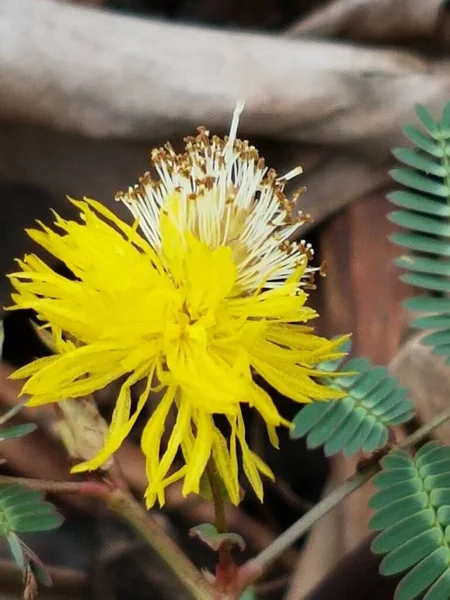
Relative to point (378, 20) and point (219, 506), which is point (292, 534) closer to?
point (219, 506)

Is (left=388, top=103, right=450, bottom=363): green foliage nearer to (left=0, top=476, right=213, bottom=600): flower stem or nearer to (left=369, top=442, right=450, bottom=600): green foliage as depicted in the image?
(left=369, top=442, right=450, bottom=600): green foliage

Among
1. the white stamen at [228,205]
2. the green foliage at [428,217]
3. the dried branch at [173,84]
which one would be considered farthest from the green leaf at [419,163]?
the dried branch at [173,84]

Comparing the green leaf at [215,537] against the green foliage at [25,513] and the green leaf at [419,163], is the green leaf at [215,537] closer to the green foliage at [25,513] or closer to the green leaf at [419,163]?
the green foliage at [25,513]

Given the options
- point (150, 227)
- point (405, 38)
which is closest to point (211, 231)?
point (150, 227)

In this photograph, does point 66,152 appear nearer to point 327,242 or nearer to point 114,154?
point 114,154

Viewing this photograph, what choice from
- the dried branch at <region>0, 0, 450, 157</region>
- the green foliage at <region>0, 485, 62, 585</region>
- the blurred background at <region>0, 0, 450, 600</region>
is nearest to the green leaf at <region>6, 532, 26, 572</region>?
the green foliage at <region>0, 485, 62, 585</region>

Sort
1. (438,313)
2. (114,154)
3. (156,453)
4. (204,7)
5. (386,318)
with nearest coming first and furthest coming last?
(156,453)
(438,313)
(386,318)
(114,154)
(204,7)
